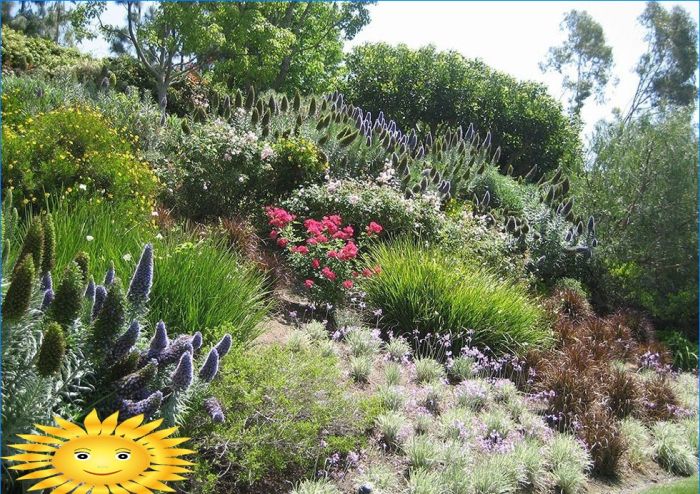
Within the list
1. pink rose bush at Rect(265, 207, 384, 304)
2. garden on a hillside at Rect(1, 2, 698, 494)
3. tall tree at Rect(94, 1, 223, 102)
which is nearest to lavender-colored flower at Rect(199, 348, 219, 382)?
garden on a hillside at Rect(1, 2, 698, 494)

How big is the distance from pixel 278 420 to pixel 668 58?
2667 centimetres

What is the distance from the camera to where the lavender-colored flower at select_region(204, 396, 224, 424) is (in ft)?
12.0

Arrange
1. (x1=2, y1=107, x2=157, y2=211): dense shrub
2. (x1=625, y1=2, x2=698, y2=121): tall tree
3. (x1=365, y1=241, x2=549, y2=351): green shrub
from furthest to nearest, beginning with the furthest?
1. (x1=625, y1=2, x2=698, y2=121): tall tree
2. (x1=365, y1=241, x2=549, y2=351): green shrub
3. (x1=2, y1=107, x2=157, y2=211): dense shrub

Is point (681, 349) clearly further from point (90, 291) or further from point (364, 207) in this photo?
point (90, 291)

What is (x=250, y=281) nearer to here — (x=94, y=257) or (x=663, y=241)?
(x=94, y=257)

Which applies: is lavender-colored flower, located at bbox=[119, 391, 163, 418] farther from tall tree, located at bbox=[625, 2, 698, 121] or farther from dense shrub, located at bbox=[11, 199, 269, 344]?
tall tree, located at bbox=[625, 2, 698, 121]

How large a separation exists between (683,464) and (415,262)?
323 centimetres

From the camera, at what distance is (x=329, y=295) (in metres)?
7.27

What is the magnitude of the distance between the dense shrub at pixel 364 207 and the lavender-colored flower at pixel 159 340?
211 inches

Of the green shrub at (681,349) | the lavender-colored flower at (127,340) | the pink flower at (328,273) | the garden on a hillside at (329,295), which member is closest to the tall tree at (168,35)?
Answer: the garden on a hillside at (329,295)

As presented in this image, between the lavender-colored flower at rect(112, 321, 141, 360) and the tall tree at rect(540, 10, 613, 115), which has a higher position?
the tall tree at rect(540, 10, 613, 115)

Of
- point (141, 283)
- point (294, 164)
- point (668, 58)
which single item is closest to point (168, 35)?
point (294, 164)

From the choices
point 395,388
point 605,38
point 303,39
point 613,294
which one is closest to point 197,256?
point 395,388

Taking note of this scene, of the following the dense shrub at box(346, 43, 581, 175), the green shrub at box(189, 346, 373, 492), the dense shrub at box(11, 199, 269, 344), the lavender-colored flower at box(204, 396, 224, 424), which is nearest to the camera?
the lavender-colored flower at box(204, 396, 224, 424)
